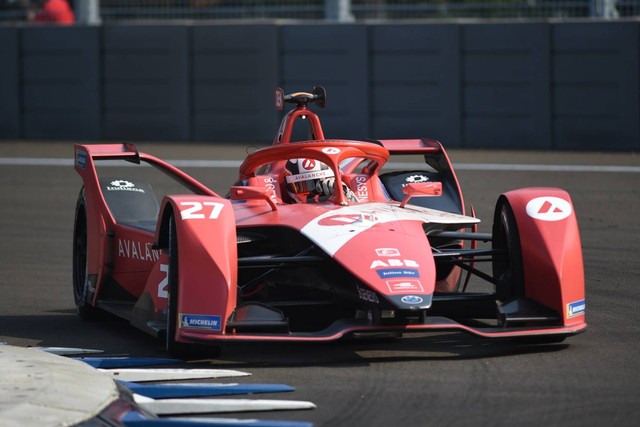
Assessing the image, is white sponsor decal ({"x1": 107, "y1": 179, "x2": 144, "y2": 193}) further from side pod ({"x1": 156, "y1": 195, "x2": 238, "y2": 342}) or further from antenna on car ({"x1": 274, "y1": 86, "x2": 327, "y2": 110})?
side pod ({"x1": 156, "y1": 195, "x2": 238, "y2": 342})

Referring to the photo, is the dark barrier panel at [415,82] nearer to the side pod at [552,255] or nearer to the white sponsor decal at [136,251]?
the white sponsor decal at [136,251]

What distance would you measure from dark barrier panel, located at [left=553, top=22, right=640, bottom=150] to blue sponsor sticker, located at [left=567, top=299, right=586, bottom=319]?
10.9 m

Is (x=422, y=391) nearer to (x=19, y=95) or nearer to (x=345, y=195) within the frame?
(x=345, y=195)

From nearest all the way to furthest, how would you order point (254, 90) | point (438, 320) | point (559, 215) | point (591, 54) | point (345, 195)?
1. point (438, 320)
2. point (559, 215)
3. point (345, 195)
4. point (591, 54)
5. point (254, 90)

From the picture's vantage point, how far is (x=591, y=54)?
17.7 m

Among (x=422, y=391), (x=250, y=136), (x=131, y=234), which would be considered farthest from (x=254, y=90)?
(x=422, y=391)

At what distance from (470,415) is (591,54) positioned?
1287cm

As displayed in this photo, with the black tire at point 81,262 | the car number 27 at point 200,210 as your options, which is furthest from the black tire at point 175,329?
the black tire at point 81,262

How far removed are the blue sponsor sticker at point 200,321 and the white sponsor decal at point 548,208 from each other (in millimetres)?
1964

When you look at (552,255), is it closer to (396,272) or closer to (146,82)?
(396,272)

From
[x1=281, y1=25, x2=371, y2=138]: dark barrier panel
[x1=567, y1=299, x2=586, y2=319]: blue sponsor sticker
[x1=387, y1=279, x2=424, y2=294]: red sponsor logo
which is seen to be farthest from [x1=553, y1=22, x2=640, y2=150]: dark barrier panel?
[x1=387, y1=279, x2=424, y2=294]: red sponsor logo

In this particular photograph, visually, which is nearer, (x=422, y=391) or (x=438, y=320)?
(x=422, y=391)

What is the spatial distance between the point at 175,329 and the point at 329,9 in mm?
13389

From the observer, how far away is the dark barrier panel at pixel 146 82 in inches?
768
